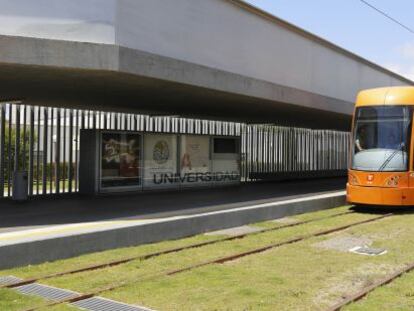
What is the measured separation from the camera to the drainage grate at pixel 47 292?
685 cm

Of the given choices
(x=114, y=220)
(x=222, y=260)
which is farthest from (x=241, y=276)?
(x=114, y=220)

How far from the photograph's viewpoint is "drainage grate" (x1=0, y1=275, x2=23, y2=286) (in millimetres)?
7387

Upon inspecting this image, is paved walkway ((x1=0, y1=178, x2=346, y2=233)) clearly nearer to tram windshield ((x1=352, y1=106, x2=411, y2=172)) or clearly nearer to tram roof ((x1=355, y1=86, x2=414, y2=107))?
tram windshield ((x1=352, y1=106, x2=411, y2=172))

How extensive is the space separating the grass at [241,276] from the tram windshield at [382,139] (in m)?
4.87

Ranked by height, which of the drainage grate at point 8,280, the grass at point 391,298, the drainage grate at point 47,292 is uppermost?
the drainage grate at point 8,280

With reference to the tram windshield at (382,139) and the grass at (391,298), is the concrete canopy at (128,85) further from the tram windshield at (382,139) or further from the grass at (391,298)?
the grass at (391,298)

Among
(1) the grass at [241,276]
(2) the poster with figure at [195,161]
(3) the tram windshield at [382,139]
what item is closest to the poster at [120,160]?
(2) the poster with figure at [195,161]

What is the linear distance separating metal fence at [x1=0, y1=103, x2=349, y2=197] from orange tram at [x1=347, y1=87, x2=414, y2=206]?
7.85 meters

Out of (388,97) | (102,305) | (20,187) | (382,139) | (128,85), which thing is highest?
(388,97)

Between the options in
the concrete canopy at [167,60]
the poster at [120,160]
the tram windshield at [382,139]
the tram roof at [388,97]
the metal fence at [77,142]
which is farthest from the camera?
the poster at [120,160]

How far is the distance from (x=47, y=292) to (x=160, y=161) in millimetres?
12831

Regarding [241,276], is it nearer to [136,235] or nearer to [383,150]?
[136,235]

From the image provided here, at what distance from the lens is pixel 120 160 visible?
18109 mm

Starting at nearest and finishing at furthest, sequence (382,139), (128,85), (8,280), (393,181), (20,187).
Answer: (8,280)
(128,85)
(393,181)
(20,187)
(382,139)
